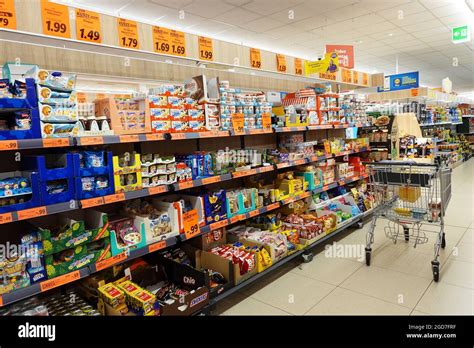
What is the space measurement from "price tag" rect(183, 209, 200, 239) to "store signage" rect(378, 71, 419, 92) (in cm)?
860

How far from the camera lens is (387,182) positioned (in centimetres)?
365

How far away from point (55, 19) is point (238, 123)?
1681 millimetres

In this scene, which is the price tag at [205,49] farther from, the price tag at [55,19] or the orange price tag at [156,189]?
the orange price tag at [156,189]

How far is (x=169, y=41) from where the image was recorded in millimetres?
3270

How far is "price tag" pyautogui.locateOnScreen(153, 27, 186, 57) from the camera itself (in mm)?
3178

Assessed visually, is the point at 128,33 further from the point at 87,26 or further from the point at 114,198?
the point at 114,198

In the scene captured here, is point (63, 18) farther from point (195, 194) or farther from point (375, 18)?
point (375, 18)

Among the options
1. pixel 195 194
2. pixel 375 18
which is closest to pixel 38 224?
pixel 195 194

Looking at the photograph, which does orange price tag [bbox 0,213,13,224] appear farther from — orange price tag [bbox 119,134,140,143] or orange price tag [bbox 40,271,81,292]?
orange price tag [bbox 119,134,140,143]

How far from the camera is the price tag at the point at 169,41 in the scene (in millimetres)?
3178

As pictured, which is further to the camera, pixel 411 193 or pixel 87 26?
pixel 411 193

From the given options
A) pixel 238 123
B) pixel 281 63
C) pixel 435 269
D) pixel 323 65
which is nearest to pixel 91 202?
pixel 238 123

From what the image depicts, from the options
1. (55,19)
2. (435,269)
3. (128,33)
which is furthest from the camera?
(435,269)
